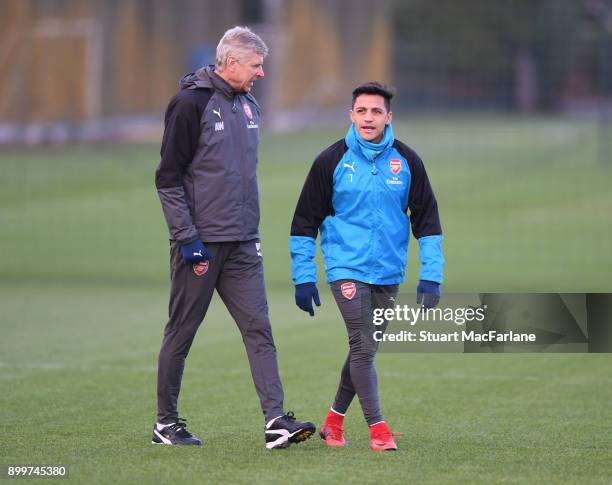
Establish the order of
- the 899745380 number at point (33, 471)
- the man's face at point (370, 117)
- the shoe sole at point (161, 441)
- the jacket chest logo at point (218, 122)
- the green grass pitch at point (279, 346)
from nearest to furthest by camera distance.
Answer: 1. the 899745380 number at point (33, 471)
2. the green grass pitch at point (279, 346)
3. the man's face at point (370, 117)
4. the jacket chest logo at point (218, 122)
5. the shoe sole at point (161, 441)

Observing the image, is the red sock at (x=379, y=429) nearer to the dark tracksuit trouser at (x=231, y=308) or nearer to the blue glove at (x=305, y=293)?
the dark tracksuit trouser at (x=231, y=308)

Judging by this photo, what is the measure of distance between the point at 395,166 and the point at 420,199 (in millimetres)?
242

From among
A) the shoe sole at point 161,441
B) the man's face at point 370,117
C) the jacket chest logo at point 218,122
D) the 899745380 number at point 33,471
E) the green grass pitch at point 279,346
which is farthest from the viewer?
the shoe sole at point 161,441

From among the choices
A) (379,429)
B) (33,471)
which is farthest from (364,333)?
(33,471)

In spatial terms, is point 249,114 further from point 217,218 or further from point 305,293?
point 305,293

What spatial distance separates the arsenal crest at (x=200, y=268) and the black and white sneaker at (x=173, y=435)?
85 cm

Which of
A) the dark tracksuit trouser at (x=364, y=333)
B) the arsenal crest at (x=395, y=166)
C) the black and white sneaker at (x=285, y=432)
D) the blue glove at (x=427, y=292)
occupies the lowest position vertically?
the black and white sneaker at (x=285, y=432)

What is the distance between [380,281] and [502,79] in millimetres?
15174

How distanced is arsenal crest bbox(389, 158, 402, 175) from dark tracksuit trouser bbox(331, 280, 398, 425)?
A: 0.63 m

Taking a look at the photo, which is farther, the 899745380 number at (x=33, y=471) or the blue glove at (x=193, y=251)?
the blue glove at (x=193, y=251)

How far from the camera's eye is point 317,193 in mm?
7367

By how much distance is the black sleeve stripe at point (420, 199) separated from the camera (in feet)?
24.3

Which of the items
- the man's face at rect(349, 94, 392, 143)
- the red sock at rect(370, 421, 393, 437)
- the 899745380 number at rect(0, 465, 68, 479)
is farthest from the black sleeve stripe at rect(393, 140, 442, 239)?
the 899745380 number at rect(0, 465, 68, 479)

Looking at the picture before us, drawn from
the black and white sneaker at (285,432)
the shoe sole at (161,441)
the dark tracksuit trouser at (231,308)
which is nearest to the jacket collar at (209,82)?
the dark tracksuit trouser at (231,308)
